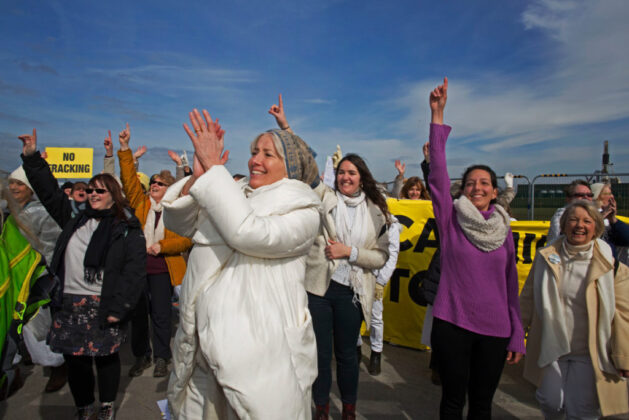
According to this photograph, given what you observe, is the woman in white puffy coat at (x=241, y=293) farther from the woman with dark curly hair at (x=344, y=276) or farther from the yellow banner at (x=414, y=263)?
the yellow banner at (x=414, y=263)

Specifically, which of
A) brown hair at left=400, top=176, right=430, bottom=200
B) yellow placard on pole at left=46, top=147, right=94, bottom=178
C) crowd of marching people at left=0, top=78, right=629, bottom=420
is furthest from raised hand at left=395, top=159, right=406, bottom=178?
yellow placard on pole at left=46, top=147, right=94, bottom=178

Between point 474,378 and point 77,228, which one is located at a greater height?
point 77,228

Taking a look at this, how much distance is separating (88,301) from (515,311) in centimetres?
298

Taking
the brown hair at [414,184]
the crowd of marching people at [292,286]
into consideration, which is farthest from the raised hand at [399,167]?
the crowd of marching people at [292,286]

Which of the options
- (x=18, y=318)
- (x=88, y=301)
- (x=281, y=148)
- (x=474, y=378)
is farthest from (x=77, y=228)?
(x=474, y=378)

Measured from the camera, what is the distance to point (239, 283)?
5.23 ft

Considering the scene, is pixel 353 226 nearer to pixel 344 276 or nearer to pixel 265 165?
pixel 344 276

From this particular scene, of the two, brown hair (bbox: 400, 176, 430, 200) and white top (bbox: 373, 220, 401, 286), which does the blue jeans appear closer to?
white top (bbox: 373, 220, 401, 286)

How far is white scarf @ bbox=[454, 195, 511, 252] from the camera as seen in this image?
2432 millimetres

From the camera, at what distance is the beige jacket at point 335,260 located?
9.37 ft

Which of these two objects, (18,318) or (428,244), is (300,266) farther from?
(428,244)

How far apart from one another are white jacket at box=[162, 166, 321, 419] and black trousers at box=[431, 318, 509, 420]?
3.66ft

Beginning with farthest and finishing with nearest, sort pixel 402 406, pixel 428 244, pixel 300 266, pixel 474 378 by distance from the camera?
pixel 428 244
pixel 402 406
pixel 474 378
pixel 300 266

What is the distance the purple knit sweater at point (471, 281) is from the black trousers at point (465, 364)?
0.06 m
